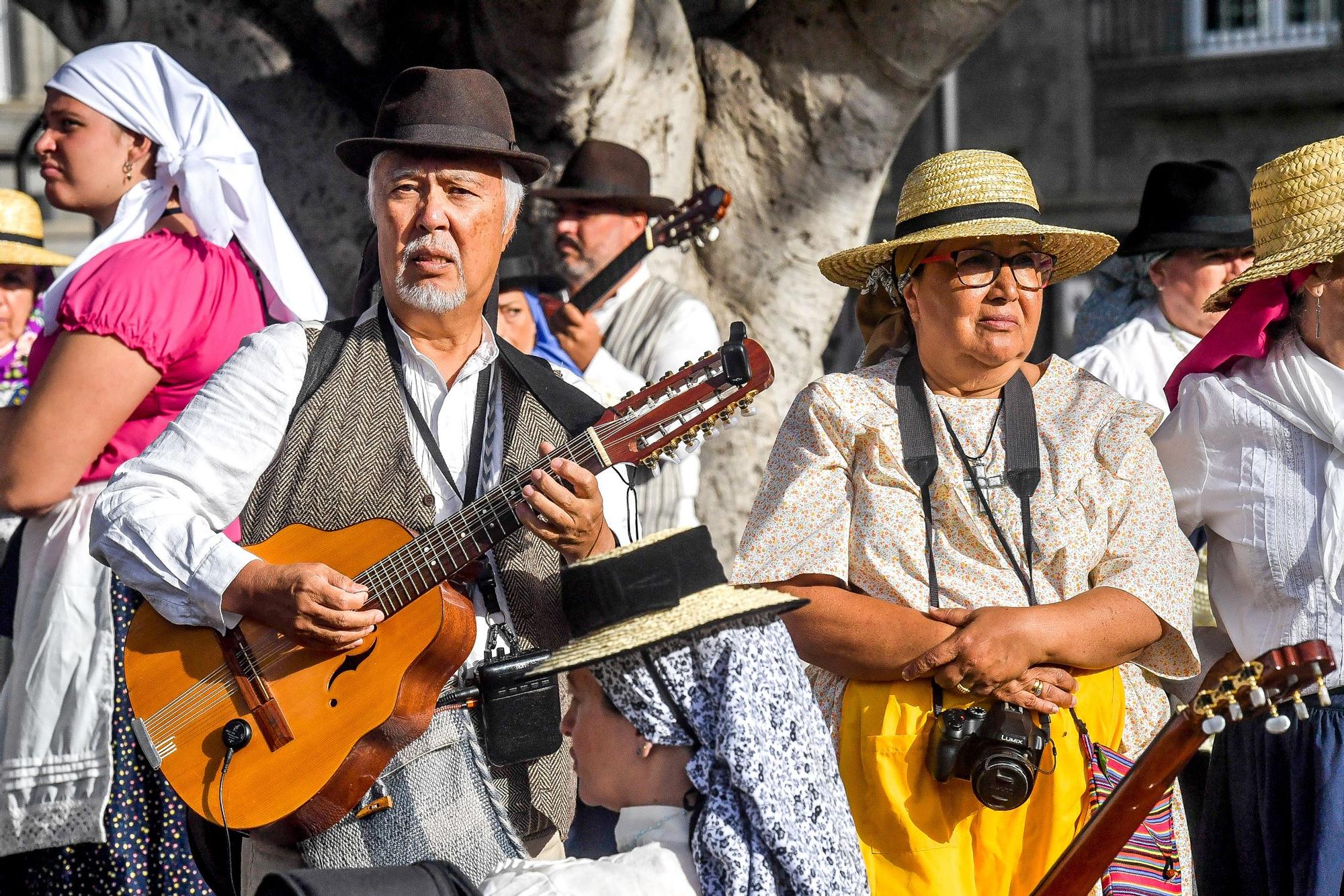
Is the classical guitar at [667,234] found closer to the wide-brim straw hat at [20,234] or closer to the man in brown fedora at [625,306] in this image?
the man in brown fedora at [625,306]

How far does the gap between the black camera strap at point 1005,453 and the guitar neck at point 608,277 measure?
2.42m

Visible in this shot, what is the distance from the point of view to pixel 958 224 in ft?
11.0

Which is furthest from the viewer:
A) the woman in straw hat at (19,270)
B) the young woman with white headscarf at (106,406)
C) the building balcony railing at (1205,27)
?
the building balcony railing at (1205,27)

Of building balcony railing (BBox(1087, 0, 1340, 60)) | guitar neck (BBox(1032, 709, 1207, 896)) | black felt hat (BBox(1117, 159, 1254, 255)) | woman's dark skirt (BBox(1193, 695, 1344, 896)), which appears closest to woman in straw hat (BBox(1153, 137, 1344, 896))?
woman's dark skirt (BBox(1193, 695, 1344, 896))

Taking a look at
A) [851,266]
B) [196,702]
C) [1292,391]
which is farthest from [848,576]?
[196,702]

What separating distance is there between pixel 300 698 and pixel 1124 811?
59.1 inches

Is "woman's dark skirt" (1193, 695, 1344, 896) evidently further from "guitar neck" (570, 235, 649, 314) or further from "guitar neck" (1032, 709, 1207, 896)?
"guitar neck" (570, 235, 649, 314)

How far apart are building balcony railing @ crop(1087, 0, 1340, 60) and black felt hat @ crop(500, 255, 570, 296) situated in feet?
40.9

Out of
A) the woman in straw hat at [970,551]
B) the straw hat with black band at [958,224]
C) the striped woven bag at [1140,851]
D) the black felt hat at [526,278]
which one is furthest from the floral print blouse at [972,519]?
the black felt hat at [526,278]

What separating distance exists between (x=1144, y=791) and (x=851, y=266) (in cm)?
147

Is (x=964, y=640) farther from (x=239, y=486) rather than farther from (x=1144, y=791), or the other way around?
(x=239, y=486)

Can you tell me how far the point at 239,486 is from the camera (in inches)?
119

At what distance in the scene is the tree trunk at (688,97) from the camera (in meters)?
5.76

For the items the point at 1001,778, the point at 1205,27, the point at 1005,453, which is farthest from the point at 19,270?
the point at 1205,27
